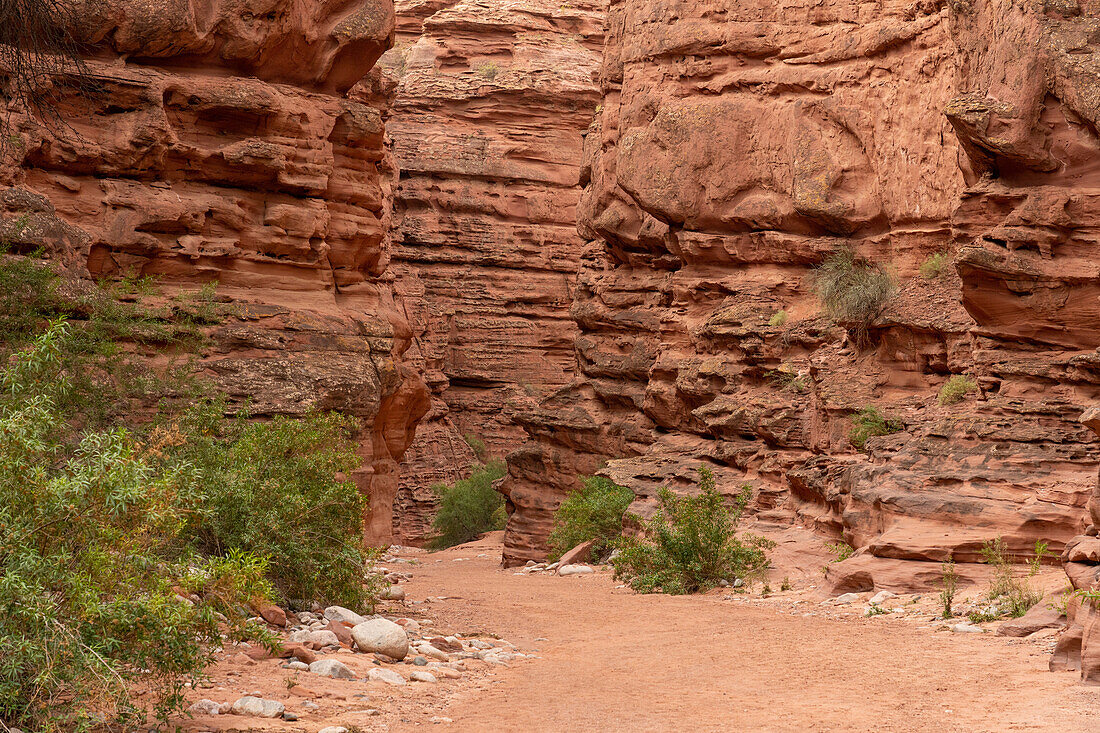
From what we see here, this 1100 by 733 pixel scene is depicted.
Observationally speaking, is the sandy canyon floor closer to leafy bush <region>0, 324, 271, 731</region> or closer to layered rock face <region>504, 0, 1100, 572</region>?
leafy bush <region>0, 324, 271, 731</region>

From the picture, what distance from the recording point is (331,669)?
775 cm

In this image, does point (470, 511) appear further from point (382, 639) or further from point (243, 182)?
point (382, 639)

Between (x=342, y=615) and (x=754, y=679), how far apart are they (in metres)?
4.08

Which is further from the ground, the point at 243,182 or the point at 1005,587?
the point at 243,182

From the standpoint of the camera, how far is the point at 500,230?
4050cm

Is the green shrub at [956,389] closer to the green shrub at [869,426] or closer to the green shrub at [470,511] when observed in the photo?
the green shrub at [869,426]

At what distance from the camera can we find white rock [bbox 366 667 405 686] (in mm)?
7793

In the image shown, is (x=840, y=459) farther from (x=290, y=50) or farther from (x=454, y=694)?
(x=290, y=50)

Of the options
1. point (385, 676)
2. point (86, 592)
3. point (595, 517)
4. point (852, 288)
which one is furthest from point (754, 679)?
point (595, 517)

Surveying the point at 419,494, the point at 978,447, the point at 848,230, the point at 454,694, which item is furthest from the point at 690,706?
the point at 419,494

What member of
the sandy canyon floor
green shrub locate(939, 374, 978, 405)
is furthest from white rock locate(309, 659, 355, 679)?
green shrub locate(939, 374, 978, 405)

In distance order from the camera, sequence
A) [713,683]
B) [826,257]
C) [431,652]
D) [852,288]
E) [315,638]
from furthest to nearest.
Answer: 1. [826,257]
2. [852,288]
3. [431,652]
4. [315,638]
5. [713,683]

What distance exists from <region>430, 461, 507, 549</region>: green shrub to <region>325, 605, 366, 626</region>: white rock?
24602mm

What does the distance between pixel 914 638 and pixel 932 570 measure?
2480mm
